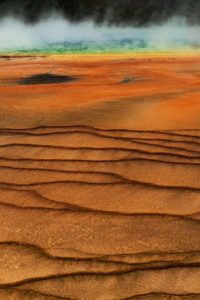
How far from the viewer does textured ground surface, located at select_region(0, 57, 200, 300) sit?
158 cm

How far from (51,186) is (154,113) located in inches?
56.5

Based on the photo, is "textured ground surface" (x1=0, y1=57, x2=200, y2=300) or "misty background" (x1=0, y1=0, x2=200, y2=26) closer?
"textured ground surface" (x1=0, y1=57, x2=200, y2=300)

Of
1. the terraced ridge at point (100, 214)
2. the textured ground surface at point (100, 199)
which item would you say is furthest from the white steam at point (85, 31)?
the terraced ridge at point (100, 214)

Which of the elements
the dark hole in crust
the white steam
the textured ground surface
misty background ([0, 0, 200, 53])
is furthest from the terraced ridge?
misty background ([0, 0, 200, 53])

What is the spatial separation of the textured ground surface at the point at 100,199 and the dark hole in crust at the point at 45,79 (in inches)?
64.4

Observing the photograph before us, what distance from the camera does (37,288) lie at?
1542 millimetres

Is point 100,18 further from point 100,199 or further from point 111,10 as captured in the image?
point 100,199

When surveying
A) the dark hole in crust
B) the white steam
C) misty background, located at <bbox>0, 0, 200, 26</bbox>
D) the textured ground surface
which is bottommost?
the white steam

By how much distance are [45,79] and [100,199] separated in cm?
403

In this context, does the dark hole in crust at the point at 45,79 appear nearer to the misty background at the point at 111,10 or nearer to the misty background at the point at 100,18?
the misty background at the point at 100,18

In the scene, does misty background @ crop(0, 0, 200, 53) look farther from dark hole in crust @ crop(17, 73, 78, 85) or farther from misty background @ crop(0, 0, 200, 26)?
dark hole in crust @ crop(17, 73, 78, 85)

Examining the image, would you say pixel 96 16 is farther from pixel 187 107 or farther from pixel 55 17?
pixel 187 107

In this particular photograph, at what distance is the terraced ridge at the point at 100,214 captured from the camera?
1566 millimetres

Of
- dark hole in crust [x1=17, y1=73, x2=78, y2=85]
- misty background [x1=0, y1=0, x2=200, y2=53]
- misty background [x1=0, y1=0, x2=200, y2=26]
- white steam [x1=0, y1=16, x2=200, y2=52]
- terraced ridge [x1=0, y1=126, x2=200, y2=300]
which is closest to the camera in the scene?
terraced ridge [x1=0, y1=126, x2=200, y2=300]
